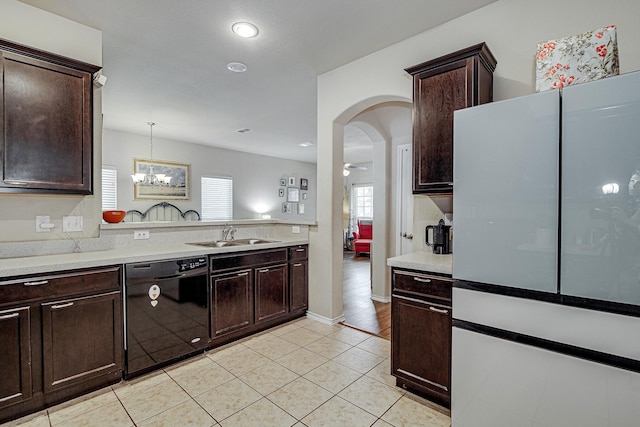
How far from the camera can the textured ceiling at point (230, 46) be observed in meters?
2.32

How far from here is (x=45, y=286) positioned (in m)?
1.99

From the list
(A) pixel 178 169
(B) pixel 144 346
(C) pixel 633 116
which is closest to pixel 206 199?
(A) pixel 178 169

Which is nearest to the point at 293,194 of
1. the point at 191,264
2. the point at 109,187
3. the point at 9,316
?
the point at 109,187

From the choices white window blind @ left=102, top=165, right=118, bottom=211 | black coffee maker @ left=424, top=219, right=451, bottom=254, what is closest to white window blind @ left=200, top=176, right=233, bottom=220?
white window blind @ left=102, top=165, right=118, bottom=211

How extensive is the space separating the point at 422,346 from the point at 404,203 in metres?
2.53

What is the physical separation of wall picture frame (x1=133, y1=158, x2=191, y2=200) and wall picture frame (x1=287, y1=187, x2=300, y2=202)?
3.11 m

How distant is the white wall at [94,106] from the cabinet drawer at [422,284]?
2587 millimetres

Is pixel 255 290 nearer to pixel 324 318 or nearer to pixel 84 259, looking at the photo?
pixel 324 318

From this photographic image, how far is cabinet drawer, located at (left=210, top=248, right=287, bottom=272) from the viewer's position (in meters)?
2.84

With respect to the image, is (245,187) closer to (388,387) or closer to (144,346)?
(144,346)

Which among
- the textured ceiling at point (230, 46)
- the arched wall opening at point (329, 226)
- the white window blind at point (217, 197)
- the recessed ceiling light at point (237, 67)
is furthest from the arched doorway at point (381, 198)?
the white window blind at point (217, 197)

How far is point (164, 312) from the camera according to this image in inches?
98.8

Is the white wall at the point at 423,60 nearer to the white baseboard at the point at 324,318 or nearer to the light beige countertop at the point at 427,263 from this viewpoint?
the white baseboard at the point at 324,318

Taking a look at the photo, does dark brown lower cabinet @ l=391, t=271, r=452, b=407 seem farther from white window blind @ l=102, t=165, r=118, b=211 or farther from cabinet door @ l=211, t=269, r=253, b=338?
white window blind @ l=102, t=165, r=118, b=211
